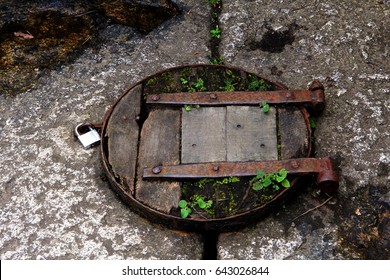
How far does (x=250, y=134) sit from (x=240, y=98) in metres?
0.24

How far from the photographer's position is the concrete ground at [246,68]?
7.81 ft

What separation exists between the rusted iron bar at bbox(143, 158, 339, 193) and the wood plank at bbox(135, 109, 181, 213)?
5cm

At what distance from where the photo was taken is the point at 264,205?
2314 mm

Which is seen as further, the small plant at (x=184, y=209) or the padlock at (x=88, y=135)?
the padlock at (x=88, y=135)

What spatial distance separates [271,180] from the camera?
2.36 meters

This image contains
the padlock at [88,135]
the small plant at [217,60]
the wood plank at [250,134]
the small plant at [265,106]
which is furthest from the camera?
the small plant at [217,60]

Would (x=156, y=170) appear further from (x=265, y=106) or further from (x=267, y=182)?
(x=265, y=106)

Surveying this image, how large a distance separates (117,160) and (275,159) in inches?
30.7

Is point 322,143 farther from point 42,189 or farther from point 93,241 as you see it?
point 42,189

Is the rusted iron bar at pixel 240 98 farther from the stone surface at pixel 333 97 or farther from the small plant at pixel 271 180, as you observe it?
the small plant at pixel 271 180

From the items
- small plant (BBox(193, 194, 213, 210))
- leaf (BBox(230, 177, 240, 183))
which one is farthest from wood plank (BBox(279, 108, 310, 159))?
small plant (BBox(193, 194, 213, 210))

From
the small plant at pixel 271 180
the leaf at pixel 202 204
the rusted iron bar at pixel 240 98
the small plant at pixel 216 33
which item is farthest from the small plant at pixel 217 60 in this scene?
the leaf at pixel 202 204

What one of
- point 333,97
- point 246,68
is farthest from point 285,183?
point 246,68

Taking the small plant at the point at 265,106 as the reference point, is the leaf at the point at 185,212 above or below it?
below
